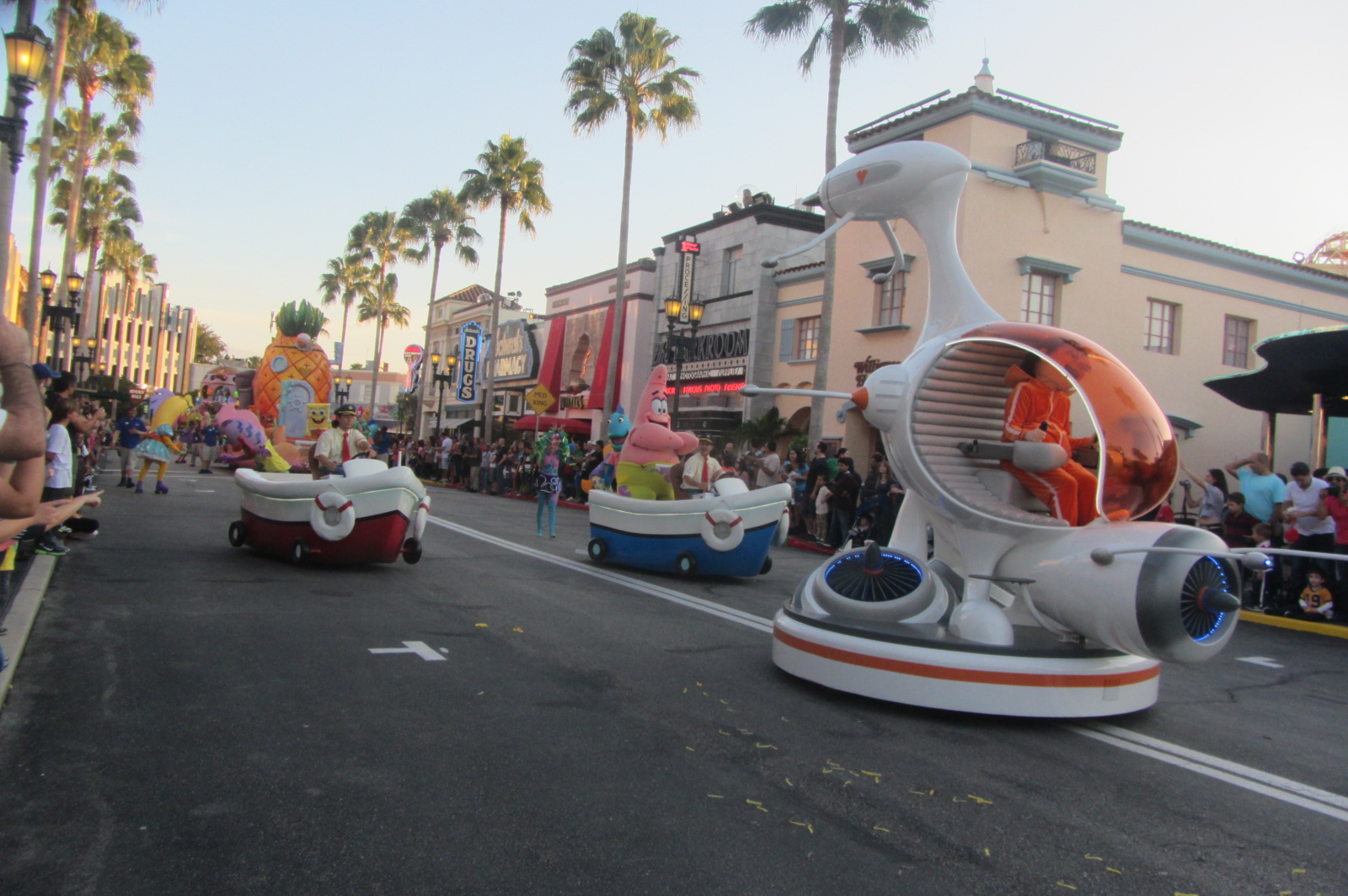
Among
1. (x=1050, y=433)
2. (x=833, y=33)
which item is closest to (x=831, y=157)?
(x=833, y=33)

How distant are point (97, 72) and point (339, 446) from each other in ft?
78.5

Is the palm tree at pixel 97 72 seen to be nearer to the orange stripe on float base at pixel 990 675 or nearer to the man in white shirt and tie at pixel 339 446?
the man in white shirt and tie at pixel 339 446

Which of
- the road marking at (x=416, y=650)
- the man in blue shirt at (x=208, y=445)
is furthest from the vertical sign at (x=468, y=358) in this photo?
the road marking at (x=416, y=650)

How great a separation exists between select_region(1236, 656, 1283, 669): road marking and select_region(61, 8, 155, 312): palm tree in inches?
1062

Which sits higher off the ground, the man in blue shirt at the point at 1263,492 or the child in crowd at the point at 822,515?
the man in blue shirt at the point at 1263,492

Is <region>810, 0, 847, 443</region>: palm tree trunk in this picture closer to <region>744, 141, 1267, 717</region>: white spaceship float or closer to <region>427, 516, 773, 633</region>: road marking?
<region>427, 516, 773, 633</region>: road marking

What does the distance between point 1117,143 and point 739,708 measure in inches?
813

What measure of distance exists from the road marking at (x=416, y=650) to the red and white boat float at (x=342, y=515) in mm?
2932

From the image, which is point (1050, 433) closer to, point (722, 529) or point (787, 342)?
point (722, 529)

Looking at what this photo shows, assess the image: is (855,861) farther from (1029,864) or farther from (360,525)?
(360,525)

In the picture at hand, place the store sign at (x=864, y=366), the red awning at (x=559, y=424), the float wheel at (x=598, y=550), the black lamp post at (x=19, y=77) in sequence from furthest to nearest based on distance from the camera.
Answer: the red awning at (x=559, y=424) → the store sign at (x=864, y=366) → the float wheel at (x=598, y=550) → the black lamp post at (x=19, y=77)

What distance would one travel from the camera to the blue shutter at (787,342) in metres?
24.8

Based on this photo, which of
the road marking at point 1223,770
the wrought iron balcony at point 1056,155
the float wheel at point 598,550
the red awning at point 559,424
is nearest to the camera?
the road marking at point 1223,770

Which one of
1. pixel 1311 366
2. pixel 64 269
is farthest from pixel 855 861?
pixel 64 269
